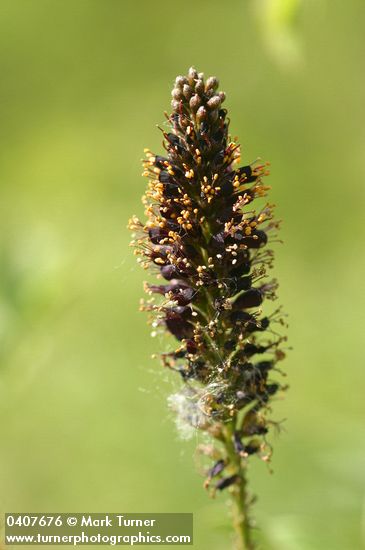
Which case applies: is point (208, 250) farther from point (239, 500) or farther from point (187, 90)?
point (239, 500)

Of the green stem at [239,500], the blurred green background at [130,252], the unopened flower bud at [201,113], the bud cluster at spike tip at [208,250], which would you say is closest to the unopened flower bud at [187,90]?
the bud cluster at spike tip at [208,250]

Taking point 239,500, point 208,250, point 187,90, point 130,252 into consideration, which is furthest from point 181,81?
point 130,252

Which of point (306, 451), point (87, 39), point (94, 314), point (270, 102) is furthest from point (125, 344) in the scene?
point (87, 39)

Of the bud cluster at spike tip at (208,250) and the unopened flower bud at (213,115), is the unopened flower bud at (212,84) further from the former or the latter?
the unopened flower bud at (213,115)

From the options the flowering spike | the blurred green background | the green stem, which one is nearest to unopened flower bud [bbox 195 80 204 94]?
the flowering spike

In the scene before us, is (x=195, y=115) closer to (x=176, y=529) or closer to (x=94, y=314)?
(x=176, y=529)

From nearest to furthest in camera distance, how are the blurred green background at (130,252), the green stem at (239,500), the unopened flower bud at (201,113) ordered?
1. the unopened flower bud at (201,113)
2. the green stem at (239,500)
3. the blurred green background at (130,252)
